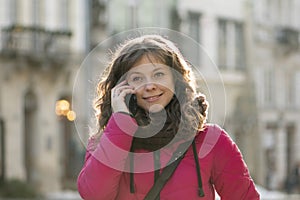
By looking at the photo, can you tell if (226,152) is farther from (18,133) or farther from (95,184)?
(18,133)

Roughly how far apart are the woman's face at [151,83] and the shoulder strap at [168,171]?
150 millimetres

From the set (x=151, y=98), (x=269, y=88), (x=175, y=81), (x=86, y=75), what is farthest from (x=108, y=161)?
(x=269, y=88)

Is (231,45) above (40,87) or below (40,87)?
above

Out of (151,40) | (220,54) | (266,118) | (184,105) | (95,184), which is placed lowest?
(266,118)

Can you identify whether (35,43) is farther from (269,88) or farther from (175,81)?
(175,81)

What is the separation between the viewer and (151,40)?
3.10 meters

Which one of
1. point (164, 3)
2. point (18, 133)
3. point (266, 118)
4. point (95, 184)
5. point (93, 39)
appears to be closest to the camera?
point (95, 184)

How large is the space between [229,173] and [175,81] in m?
0.35

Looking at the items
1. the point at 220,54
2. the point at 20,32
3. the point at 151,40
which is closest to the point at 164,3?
the point at 220,54

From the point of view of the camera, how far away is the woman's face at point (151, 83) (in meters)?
3.03

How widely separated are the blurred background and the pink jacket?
17.2 meters

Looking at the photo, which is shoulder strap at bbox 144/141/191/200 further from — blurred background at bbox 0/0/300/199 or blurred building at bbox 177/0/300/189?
blurred building at bbox 177/0/300/189

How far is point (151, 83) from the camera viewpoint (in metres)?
3.03

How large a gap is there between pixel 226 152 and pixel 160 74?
0.34 m
